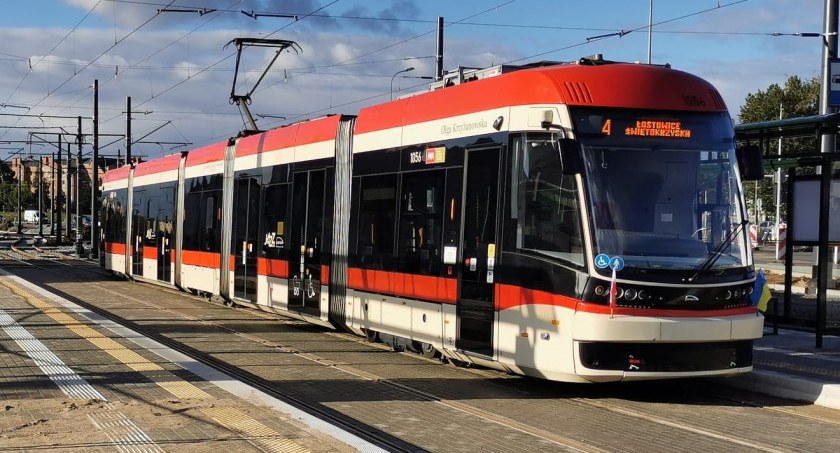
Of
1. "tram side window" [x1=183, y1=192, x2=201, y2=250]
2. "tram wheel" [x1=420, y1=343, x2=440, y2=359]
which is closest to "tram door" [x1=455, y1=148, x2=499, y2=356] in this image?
"tram wheel" [x1=420, y1=343, x2=440, y2=359]

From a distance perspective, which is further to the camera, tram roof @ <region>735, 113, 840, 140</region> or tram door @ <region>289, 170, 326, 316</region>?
tram door @ <region>289, 170, 326, 316</region>

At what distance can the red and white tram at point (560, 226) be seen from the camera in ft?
32.4

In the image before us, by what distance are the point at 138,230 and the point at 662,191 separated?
22079mm

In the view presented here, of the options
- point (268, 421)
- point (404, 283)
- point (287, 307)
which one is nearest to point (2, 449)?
point (268, 421)

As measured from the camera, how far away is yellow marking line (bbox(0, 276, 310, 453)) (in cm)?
785

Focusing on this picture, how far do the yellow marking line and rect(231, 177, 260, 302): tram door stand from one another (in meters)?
3.33

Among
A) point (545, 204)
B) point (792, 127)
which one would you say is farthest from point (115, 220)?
point (545, 204)

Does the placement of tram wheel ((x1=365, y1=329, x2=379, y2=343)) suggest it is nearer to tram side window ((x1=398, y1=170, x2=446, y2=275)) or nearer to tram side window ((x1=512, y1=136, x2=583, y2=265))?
tram side window ((x1=398, y1=170, x2=446, y2=275))

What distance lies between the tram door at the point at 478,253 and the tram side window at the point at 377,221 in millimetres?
2021

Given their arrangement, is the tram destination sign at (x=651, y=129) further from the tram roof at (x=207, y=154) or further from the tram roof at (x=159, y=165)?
the tram roof at (x=159, y=165)

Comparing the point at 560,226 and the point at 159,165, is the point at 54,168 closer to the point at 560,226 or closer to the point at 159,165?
the point at 159,165

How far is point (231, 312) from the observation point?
69.7 ft

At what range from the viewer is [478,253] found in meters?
11.4

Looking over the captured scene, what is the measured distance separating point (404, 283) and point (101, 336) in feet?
17.3
